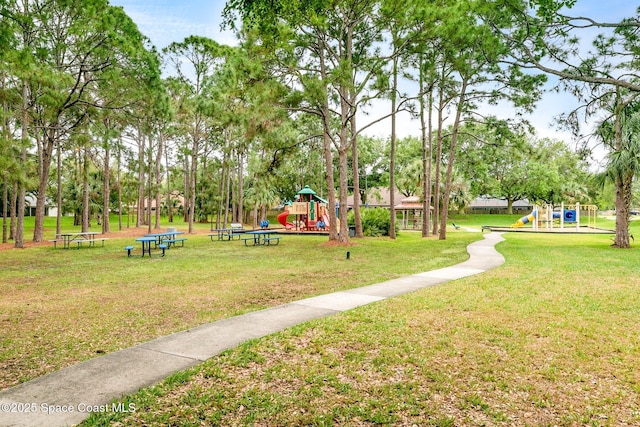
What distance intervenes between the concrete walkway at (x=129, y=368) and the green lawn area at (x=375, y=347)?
253 millimetres

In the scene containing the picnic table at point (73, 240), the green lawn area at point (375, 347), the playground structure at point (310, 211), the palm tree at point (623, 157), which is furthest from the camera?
the playground structure at point (310, 211)

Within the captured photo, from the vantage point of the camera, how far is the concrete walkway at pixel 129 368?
342 cm

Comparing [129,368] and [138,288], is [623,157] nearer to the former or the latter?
[138,288]

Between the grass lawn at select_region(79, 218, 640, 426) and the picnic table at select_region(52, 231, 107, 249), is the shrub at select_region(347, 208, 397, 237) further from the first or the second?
the grass lawn at select_region(79, 218, 640, 426)

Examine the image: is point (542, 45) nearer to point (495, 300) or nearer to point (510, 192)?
point (495, 300)

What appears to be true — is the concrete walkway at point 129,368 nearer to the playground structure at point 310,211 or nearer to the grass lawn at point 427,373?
the grass lawn at point 427,373

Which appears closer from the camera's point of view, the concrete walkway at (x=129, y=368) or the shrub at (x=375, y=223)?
the concrete walkway at (x=129, y=368)

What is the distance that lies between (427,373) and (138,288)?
7.18m

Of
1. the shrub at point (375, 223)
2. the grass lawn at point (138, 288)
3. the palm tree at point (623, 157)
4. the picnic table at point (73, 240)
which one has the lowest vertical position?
the grass lawn at point (138, 288)

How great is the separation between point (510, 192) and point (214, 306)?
59263 mm

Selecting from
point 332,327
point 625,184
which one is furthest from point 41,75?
point 625,184

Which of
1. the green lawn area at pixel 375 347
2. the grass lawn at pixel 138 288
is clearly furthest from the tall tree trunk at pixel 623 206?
the green lawn area at pixel 375 347

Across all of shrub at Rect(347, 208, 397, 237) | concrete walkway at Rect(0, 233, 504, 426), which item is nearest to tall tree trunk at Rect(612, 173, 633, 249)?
shrub at Rect(347, 208, 397, 237)

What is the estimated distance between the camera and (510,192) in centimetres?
5866
